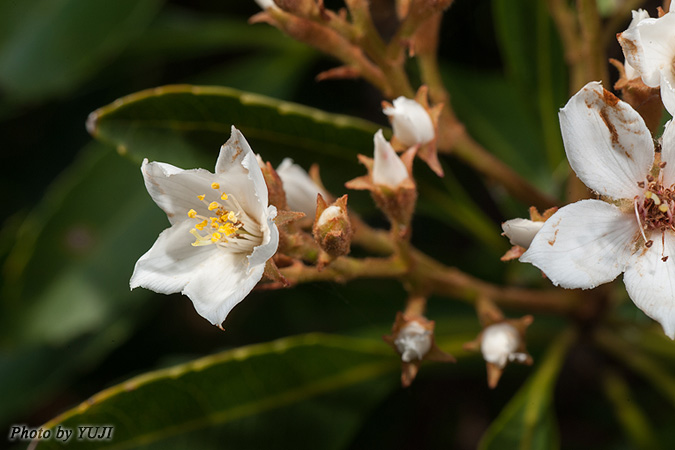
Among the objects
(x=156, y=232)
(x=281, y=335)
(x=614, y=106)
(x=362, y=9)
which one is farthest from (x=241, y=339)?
(x=614, y=106)

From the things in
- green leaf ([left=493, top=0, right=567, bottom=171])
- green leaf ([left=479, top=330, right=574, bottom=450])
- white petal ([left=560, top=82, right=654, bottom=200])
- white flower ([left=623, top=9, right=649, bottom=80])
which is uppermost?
white flower ([left=623, top=9, right=649, bottom=80])

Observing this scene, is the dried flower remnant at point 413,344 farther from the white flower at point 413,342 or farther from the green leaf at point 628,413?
the green leaf at point 628,413

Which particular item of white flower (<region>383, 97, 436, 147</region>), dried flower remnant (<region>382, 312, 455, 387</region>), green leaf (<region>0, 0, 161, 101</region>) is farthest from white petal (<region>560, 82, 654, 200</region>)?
green leaf (<region>0, 0, 161, 101</region>)

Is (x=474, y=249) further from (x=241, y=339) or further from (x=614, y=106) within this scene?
(x=614, y=106)

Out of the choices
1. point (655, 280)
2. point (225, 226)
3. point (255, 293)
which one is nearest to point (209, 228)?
point (225, 226)

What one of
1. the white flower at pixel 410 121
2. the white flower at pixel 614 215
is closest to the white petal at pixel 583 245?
the white flower at pixel 614 215

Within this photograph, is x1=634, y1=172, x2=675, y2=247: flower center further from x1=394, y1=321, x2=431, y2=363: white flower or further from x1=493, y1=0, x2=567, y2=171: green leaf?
x1=493, y1=0, x2=567, y2=171: green leaf
